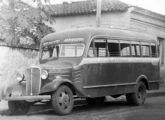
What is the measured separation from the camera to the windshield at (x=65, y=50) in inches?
462

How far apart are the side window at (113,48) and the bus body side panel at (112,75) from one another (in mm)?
165

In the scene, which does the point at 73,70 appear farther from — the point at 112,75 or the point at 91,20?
the point at 91,20

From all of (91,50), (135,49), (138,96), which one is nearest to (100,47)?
(91,50)

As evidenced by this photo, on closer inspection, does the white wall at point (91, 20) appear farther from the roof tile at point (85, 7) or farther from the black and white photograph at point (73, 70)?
the black and white photograph at point (73, 70)

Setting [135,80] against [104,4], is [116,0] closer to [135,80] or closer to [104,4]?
[104,4]

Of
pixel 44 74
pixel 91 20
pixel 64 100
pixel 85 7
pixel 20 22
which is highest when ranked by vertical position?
pixel 85 7

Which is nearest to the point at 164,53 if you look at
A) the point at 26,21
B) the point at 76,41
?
the point at 26,21

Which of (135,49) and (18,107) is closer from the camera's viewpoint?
(18,107)

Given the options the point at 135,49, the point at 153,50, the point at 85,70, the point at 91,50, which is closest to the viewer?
the point at 85,70

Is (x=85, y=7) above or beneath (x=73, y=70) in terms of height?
above

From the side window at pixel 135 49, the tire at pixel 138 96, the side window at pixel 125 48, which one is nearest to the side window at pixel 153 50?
the side window at pixel 135 49

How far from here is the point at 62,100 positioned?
10719mm

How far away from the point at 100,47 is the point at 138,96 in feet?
8.61

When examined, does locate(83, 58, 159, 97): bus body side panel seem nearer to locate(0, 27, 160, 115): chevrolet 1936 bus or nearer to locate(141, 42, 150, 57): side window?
locate(0, 27, 160, 115): chevrolet 1936 bus
